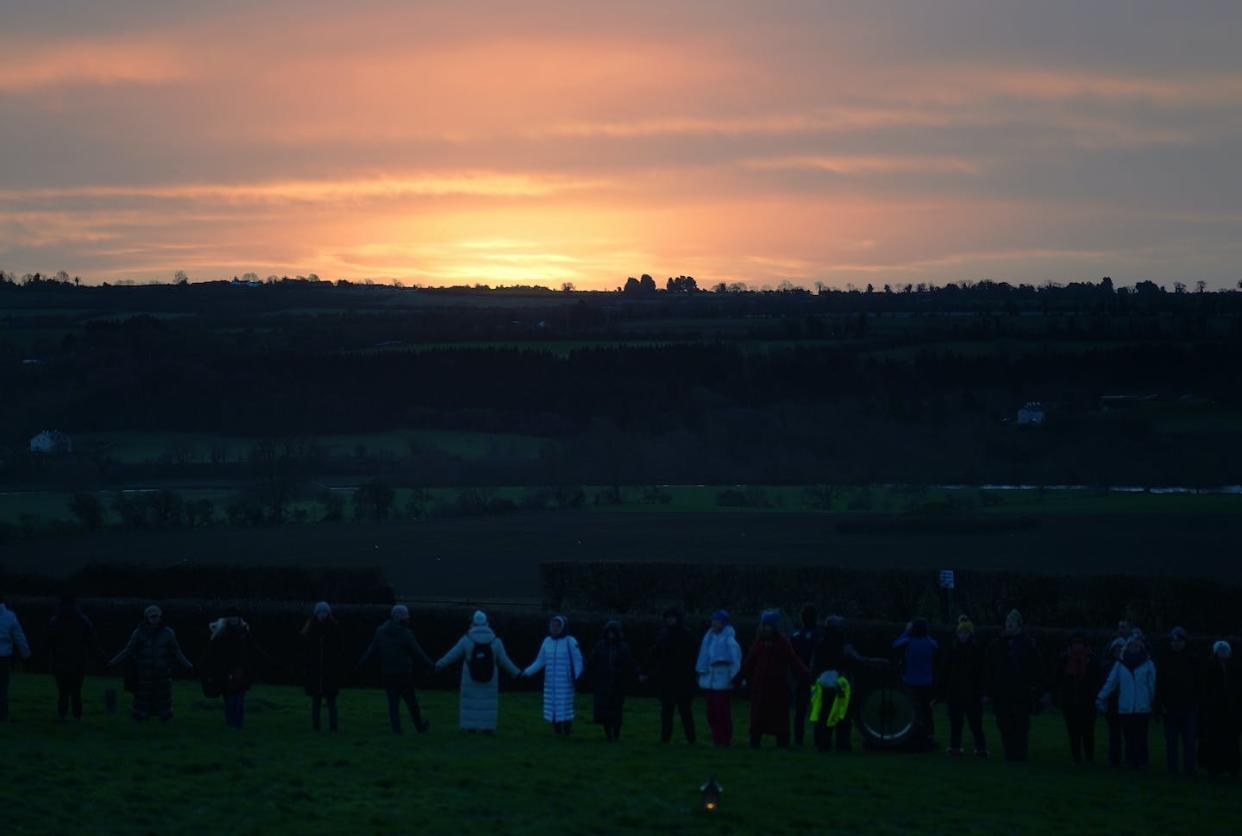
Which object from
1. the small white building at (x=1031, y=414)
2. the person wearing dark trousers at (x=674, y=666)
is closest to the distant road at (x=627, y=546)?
the person wearing dark trousers at (x=674, y=666)

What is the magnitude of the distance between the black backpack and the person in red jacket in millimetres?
2976

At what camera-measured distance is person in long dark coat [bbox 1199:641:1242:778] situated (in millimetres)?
18922

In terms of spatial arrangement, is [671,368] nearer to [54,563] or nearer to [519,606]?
[54,563]

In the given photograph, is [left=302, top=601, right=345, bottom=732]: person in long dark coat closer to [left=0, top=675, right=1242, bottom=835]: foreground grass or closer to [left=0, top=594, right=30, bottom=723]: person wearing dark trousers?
[left=0, top=675, right=1242, bottom=835]: foreground grass

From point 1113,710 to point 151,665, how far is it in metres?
11.6

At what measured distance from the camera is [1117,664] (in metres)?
19.3

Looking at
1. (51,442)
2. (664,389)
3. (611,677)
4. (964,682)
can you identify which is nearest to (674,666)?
(611,677)

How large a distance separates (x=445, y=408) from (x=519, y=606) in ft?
207

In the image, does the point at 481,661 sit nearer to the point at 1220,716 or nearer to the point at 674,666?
the point at 674,666

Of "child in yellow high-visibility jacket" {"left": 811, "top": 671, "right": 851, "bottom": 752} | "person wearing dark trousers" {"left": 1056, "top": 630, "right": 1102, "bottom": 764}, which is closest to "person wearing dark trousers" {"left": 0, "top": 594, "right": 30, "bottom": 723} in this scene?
"child in yellow high-visibility jacket" {"left": 811, "top": 671, "right": 851, "bottom": 752}

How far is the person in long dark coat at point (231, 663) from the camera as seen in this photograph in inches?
779

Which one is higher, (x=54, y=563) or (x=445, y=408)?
(x=445, y=408)

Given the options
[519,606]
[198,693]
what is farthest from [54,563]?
[198,693]

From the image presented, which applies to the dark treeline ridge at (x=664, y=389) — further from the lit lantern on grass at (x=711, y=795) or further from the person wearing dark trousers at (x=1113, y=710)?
the lit lantern on grass at (x=711, y=795)
